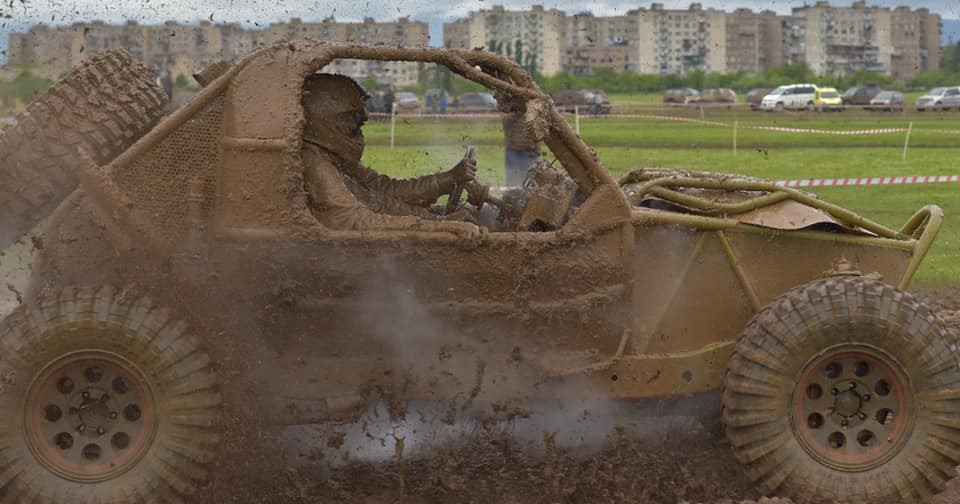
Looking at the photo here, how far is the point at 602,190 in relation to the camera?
6.18 m

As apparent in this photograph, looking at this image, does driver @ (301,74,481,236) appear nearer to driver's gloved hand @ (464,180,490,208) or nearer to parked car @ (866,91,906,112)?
driver's gloved hand @ (464,180,490,208)

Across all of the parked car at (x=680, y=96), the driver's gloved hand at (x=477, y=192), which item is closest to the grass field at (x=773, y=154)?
the driver's gloved hand at (x=477, y=192)

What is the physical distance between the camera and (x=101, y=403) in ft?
18.8

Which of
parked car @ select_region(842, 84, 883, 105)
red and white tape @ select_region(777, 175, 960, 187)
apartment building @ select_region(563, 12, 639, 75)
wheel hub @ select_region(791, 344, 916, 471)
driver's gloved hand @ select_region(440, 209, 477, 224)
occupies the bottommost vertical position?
wheel hub @ select_region(791, 344, 916, 471)

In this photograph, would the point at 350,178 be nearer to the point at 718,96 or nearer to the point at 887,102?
the point at 887,102

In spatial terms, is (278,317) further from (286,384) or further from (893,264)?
(893,264)

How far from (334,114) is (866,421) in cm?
286

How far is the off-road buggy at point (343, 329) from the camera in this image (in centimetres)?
570

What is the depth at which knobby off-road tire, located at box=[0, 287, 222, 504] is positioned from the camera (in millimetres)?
5625

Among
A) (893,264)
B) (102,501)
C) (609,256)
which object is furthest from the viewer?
(893,264)

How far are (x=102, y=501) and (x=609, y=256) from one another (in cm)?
249

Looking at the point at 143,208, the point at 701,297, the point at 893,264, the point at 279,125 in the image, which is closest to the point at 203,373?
the point at 143,208

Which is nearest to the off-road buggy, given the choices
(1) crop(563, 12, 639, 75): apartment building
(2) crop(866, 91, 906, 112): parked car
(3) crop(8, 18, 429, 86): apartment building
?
(3) crop(8, 18, 429, 86): apartment building

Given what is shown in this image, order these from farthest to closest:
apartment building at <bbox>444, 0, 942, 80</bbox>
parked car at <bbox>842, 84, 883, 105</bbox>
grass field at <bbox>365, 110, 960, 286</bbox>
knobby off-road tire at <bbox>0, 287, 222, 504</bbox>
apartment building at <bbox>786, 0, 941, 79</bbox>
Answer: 1. apartment building at <bbox>786, 0, 941, 79</bbox>
2. apartment building at <bbox>444, 0, 942, 80</bbox>
3. parked car at <bbox>842, 84, 883, 105</bbox>
4. grass field at <bbox>365, 110, 960, 286</bbox>
5. knobby off-road tire at <bbox>0, 287, 222, 504</bbox>
